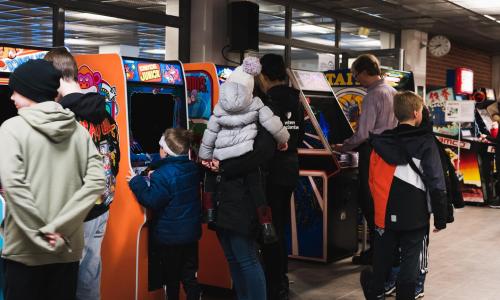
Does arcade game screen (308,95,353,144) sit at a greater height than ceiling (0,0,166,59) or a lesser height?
lesser

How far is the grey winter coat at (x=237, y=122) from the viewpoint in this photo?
334 cm

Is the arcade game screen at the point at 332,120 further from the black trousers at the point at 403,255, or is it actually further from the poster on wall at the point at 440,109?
the poster on wall at the point at 440,109

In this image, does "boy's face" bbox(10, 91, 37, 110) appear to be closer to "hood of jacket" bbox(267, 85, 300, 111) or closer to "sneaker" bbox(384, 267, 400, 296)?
"hood of jacket" bbox(267, 85, 300, 111)

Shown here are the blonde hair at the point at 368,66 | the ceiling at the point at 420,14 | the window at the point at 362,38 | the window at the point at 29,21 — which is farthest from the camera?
the window at the point at 362,38

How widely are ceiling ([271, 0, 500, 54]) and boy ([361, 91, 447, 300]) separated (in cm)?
509

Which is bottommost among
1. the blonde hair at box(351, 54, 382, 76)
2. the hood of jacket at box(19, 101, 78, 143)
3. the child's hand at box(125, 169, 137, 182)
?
the child's hand at box(125, 169, 137, 182)

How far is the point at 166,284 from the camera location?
3.58 m

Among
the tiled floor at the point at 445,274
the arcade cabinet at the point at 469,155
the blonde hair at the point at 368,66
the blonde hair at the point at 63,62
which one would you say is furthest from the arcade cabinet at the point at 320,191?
the arcade cabinet at the point at 469,155

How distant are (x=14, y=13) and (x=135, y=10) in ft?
3.67

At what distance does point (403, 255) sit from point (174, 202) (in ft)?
4.26

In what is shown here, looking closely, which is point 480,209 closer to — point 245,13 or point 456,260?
point 456,260

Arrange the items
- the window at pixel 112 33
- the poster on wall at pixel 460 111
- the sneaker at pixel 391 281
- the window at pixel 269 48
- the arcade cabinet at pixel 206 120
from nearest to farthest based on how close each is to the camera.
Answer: the arcade cabinet at pixel 206 120 → the sneaker at pixel 391 281 → the window at pixel 112 33 → the window at pixel 269 48 → the poster on wall at pixel 460 111

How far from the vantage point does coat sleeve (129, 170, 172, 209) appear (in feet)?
11.1

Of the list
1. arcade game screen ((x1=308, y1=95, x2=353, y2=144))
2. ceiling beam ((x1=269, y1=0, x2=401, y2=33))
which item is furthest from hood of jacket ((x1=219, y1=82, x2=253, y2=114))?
ceiling beam ((x1=269, y1=0, x2=401, y2=33))
